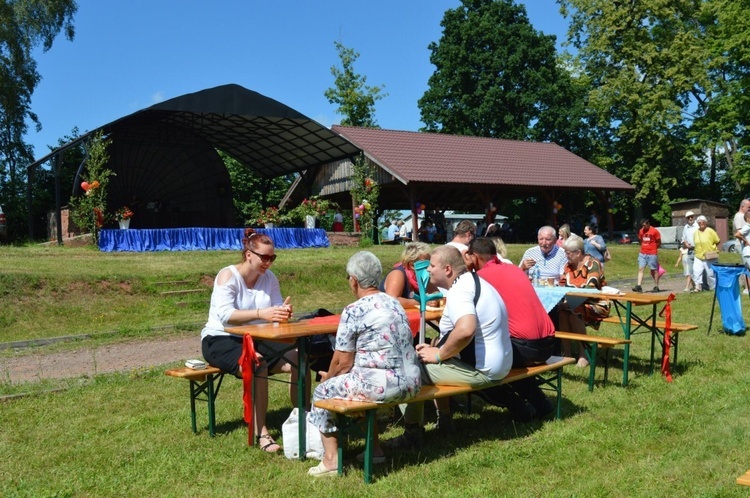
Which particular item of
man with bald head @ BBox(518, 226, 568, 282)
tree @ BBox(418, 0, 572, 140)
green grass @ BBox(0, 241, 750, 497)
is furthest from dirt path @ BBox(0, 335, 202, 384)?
tree @ BBox(418, 0, 572, 140)

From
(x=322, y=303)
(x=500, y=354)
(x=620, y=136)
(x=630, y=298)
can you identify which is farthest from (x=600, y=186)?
(x=500, y=354)

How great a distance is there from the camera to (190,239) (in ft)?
66.4

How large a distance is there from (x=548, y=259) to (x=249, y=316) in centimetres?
411

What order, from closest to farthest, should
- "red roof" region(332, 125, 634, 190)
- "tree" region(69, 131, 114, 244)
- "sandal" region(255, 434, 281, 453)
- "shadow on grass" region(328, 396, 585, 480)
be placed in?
"shadow on grass" region(328, 396, 585, 480)
"sandal" region(255, 434, 281, 453)
"tree" region(69, 131, 114, 244)
"red roof" region(332, 125, 634, 190)

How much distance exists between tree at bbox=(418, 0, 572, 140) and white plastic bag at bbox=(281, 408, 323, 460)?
3594cm

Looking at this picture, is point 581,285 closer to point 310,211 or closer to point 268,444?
point 268,444

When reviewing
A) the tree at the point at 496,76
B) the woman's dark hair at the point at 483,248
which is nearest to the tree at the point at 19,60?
the tree at the point at 496,76

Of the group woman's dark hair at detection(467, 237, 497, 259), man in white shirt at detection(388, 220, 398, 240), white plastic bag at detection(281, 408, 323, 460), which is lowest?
white plastic bag at detection(281, 408, 323, 460)

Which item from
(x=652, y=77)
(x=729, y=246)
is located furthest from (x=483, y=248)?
(x=652, y=77)

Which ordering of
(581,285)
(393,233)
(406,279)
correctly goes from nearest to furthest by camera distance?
(406,279) → (581,285) → (393,233)

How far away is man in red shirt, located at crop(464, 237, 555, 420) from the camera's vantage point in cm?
516

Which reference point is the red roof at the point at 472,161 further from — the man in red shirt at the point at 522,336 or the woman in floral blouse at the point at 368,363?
the woman in floral blouse at the point at 368,363

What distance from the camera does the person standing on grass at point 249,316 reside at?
4.91 m

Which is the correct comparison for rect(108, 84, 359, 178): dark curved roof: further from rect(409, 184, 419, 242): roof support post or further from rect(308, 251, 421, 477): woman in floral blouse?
rect(308, 251, 421, 477): woman in floral blouse
